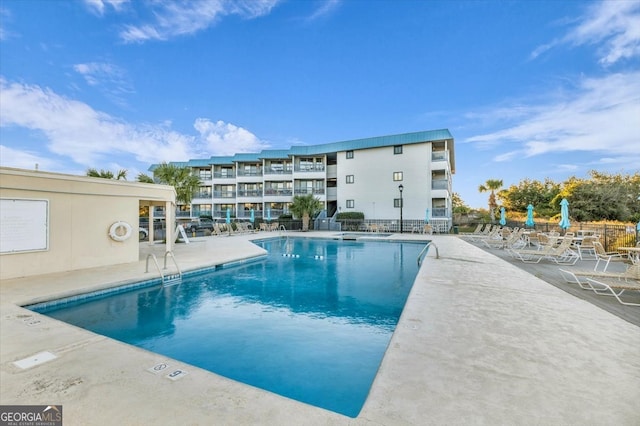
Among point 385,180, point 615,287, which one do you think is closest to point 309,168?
point 385,180

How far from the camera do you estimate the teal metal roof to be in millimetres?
25500

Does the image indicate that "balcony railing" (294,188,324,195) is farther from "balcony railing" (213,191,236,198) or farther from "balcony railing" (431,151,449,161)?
"balcony railing" (431,151,449,161)

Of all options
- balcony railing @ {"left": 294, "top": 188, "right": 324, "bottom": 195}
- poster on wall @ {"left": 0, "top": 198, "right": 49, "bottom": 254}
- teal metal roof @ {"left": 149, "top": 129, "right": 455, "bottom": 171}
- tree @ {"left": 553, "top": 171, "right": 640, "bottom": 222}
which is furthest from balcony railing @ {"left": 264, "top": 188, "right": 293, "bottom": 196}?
tree @ {"left": 553, "top": 171, "right": 640, "bottom": 222}

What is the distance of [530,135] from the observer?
81.9 ft

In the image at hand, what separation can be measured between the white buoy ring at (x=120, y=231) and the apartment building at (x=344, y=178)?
19.3 meters

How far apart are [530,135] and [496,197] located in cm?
1892

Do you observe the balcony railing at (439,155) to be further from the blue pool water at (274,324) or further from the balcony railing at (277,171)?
the blue pool water at (274,324)

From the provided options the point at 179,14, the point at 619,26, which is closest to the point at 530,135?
the point at 619,26

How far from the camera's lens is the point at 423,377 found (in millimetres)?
2631

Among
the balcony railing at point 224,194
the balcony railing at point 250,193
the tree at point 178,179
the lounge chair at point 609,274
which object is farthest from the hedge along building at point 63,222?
the balcony railing at point 224,194

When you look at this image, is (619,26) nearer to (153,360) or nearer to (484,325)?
(484,325)

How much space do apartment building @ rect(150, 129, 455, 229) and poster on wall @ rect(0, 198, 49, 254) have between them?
840 inches

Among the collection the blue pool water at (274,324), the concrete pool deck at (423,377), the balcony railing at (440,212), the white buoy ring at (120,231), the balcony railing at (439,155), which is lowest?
the blue pool water at (274,324)

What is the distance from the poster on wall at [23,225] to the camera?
6.91m
